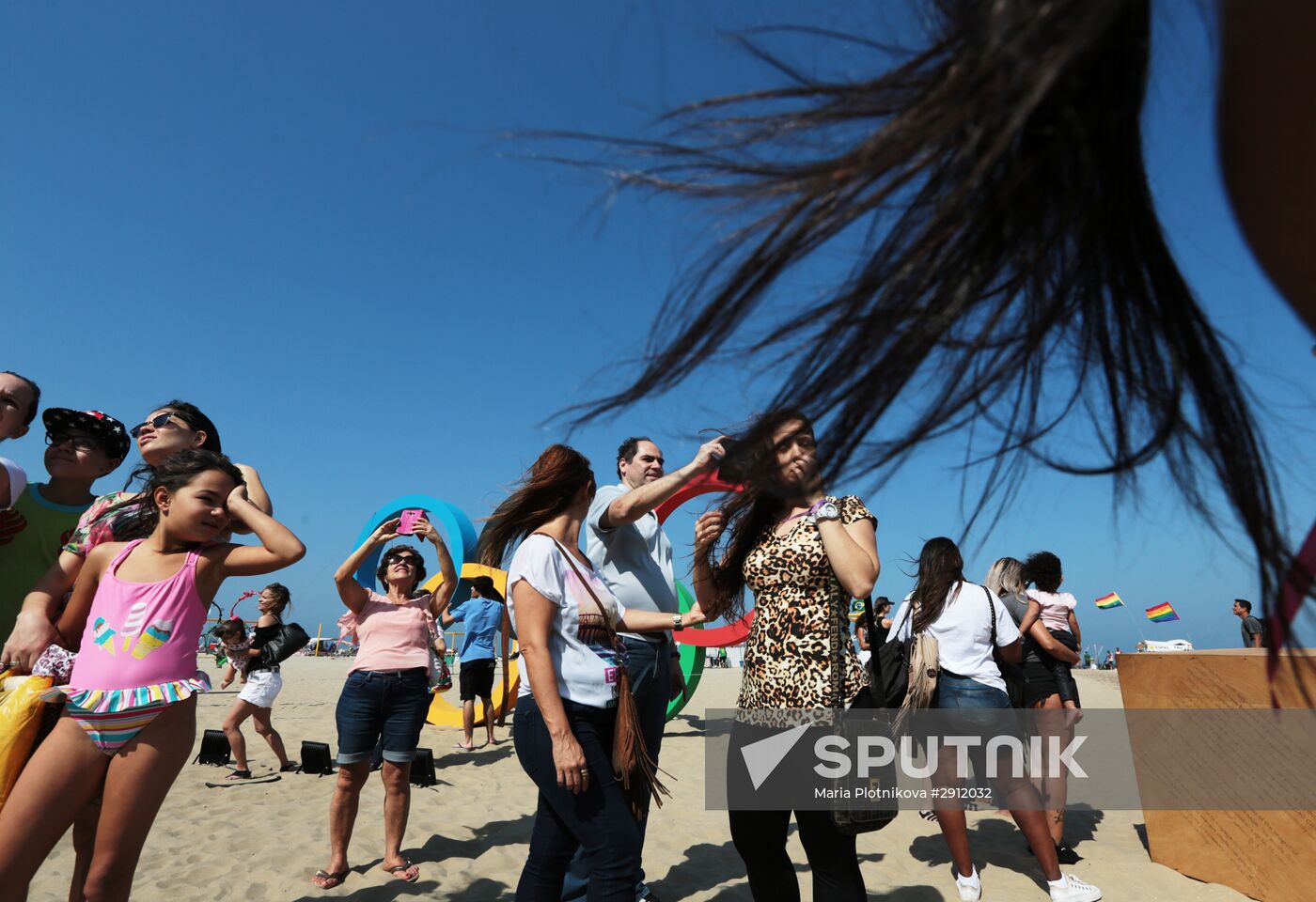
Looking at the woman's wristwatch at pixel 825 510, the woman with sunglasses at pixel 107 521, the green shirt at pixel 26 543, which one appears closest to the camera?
the woman with sunglasses at pixel 107 521

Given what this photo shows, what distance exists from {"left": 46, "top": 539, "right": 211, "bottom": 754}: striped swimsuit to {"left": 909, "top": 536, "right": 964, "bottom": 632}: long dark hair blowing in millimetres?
3630

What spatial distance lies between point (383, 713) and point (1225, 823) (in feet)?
16.1

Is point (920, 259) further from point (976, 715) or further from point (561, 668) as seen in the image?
point (976, 715)

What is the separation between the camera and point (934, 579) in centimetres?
450

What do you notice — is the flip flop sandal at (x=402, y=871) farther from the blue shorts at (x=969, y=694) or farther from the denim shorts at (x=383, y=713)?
the blue shorts at (x=969, y=694)

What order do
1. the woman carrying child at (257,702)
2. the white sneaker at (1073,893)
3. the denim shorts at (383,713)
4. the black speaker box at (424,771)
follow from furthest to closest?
the woman carrying child at (257,702)
the black speaker box at (424,771)
the denim shorts at (383,713)
the white sneaker at (1073,893)

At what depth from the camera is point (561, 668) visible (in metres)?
2.76

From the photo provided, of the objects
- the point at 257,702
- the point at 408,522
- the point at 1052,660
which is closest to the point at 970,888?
the point at 1052,660

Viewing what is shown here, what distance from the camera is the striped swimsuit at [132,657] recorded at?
237 cm

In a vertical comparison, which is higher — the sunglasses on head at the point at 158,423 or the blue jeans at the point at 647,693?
the sunglasses on head at the point at 158,423

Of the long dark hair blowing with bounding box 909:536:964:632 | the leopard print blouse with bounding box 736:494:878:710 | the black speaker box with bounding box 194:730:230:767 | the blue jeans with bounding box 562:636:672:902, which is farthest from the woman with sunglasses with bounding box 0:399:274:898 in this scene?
the black speaker box with bounding box 194:730:230:767

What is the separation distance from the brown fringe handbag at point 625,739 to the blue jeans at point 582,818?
4 cm

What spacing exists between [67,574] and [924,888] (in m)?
4.49

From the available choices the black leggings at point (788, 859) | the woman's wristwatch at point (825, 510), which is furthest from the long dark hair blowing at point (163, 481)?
the black leggings at point (788, 859)
